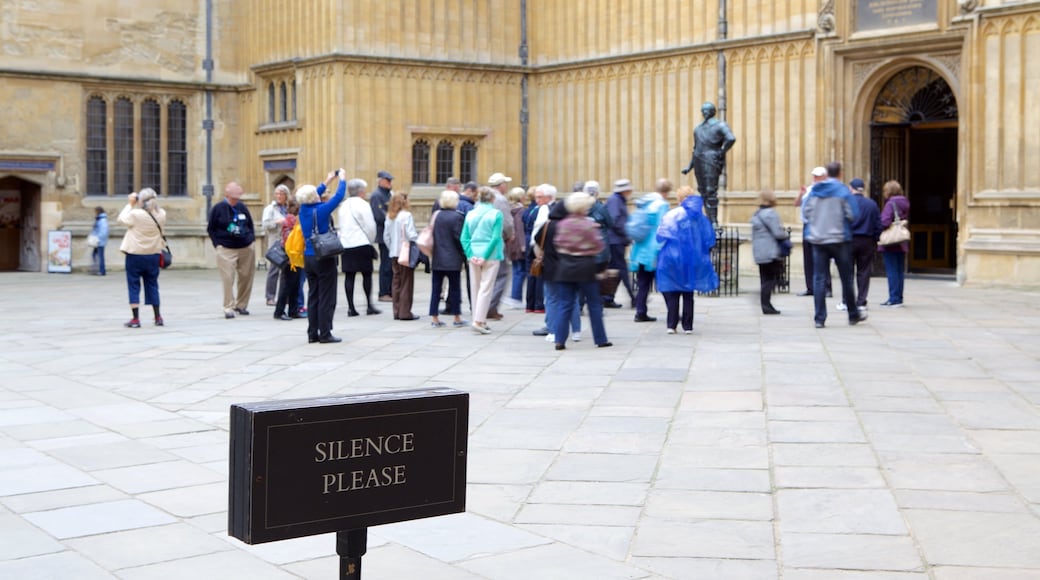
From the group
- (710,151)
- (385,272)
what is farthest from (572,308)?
(385,272)

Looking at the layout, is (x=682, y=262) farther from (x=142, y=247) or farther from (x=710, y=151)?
(x=142, y=247)

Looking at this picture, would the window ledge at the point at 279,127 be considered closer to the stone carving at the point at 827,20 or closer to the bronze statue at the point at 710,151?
the stone carving at the point at 827,20

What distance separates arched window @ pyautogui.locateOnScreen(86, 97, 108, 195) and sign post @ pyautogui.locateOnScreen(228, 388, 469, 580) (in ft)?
77.4

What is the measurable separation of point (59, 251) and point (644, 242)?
572 inches

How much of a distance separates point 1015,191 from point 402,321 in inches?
359

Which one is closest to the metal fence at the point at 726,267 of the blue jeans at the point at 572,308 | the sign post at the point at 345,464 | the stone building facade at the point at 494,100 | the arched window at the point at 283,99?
the stone building facade at the point at 494,100

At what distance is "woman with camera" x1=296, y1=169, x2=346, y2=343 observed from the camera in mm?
12758

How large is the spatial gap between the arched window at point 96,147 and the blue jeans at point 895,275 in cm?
1592

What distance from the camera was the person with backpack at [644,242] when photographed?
14398 millimetres

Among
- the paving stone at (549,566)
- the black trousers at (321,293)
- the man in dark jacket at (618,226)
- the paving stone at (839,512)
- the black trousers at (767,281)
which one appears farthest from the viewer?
the black trousers at (767,281)

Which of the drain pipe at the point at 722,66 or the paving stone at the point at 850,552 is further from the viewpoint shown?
the drain pipe at the point at 722,66

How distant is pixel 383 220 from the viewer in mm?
17906

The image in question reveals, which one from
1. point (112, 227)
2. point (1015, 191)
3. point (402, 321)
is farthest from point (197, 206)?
point (1015, 191)

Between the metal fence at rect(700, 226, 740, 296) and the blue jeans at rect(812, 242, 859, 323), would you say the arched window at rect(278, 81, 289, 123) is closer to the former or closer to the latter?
the metal fence at rect(700, 226, 740, 296)
